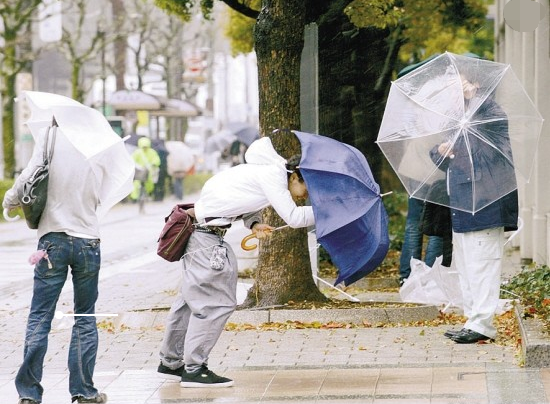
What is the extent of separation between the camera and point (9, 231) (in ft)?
89.9

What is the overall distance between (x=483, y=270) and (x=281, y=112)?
279cm

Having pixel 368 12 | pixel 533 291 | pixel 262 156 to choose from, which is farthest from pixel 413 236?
pixel 262 156

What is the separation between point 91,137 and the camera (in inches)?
289

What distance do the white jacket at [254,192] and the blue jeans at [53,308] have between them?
78 centimetres

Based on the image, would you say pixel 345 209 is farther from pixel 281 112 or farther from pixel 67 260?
A: pixel 281 112

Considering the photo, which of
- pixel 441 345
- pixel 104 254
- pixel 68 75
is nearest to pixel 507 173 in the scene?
pixel 441 345

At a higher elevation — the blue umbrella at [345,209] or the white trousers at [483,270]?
the blue umbrella at [345,209]

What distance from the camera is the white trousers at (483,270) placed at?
9.00 metres

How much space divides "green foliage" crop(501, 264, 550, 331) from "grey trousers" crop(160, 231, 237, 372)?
2.26m

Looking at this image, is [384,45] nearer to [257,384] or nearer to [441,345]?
[441,345]

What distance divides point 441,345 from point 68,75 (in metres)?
60.0

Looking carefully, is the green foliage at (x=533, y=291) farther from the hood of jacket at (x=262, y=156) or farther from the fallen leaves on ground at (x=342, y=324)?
A: the hood of jacket at (x=262, y=156)

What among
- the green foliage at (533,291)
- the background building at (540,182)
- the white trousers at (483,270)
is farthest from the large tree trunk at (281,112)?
the background building at (540,182)

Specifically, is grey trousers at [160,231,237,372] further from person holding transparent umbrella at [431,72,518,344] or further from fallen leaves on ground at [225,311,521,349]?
fallen leaves on ground at [225,311,521,349]
